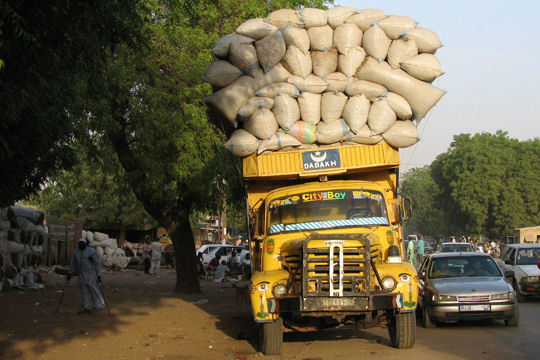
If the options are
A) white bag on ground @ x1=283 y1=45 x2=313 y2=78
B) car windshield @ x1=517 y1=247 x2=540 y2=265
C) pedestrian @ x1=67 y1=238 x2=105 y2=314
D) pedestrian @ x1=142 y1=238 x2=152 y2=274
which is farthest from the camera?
pedestrian @ x1=142 y1=238 x2=152 y2=274

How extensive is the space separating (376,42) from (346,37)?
0.54 metres

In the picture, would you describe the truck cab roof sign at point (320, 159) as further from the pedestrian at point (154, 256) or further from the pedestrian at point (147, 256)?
the pedestrian at point (147, 256)

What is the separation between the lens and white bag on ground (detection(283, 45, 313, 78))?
11961mm

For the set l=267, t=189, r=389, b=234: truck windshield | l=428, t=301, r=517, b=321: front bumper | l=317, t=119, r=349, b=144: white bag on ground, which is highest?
l=317, t=119, r=349, b=144: white bag on ground

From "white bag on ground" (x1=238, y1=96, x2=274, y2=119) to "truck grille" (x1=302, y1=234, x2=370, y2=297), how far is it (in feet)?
9.61

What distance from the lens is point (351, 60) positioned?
1198cm

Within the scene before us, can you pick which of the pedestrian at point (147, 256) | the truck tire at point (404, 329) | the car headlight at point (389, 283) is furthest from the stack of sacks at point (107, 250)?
the car headlight at point (389, 283)

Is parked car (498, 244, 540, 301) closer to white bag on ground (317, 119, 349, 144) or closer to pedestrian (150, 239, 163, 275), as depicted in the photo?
white bag on ground (317, 119, 349, 144)

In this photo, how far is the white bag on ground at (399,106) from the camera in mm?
11789

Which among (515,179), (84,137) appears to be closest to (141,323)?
(84,137)

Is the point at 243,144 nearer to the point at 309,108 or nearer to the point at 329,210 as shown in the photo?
the point at 309,108

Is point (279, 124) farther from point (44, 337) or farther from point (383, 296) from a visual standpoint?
point (44, 337)

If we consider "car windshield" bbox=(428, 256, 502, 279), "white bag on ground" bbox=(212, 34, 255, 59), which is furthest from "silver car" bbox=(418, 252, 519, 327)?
"white bag on ground" bbox=(212, 34, 255, 59)

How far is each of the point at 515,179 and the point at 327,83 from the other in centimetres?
6421
